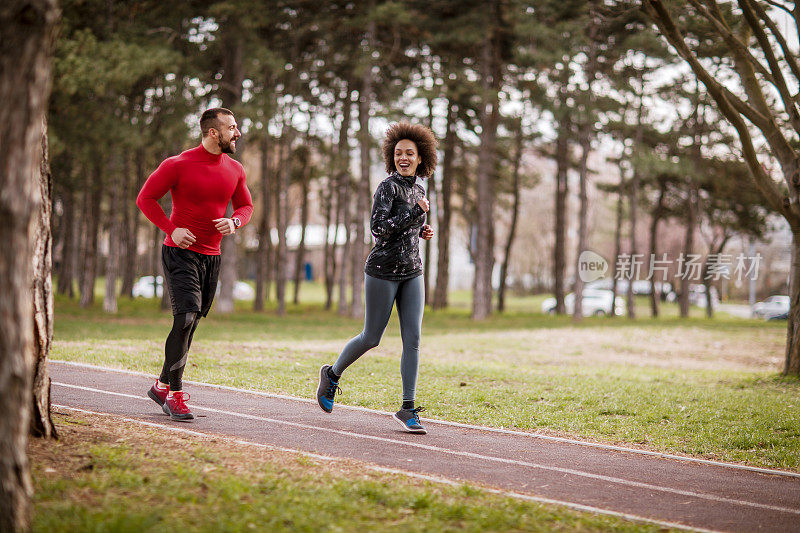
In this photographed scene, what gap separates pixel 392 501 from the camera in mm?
4055

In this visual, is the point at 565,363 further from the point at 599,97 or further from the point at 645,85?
the point at 645,85

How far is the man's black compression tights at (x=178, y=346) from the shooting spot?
19.3ft

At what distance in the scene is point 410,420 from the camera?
6.26 m

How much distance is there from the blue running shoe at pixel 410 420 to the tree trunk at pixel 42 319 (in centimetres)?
271

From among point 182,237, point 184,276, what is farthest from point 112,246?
point 182,237

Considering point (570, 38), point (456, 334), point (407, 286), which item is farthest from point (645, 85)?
point (407, 286)

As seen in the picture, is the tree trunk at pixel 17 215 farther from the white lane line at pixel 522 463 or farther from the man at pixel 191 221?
the white lane line at pixel 522 463

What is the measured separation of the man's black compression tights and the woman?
50.2 inches

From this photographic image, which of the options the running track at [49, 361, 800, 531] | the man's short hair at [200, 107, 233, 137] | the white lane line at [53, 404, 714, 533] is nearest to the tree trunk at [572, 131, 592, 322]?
the running track at [49, 361, 800, 531]

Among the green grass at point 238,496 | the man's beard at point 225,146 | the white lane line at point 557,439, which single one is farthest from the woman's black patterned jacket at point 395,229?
the green grass at point 238,496

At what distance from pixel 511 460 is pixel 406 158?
2.52m

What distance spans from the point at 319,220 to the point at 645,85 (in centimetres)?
4773

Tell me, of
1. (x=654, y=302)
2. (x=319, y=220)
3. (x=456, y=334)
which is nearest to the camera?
(x=456, y=334)
